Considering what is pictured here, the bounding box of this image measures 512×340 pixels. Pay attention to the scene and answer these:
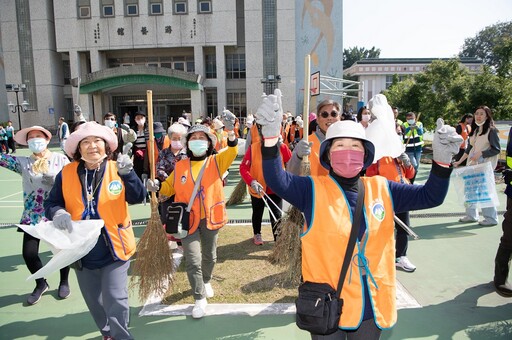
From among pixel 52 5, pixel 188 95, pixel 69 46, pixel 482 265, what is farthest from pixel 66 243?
pixel 52 5

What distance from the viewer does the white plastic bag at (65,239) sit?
8.10 feet

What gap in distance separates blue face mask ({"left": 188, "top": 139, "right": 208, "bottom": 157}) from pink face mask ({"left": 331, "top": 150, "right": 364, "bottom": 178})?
72.6 inches

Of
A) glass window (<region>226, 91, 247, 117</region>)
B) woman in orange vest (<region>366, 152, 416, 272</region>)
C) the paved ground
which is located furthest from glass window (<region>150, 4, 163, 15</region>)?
woman in orange vest (<region>366, 152, 416, 272</region>)

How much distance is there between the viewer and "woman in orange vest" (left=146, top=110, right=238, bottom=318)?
3.58 m

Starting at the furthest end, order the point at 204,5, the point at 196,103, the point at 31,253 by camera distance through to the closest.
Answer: the point at 204,5
the point at 196,103
the point at 31,253

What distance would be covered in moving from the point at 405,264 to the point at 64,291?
3.97m

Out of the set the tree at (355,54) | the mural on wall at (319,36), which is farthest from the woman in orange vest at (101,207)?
the tree at (355,54)

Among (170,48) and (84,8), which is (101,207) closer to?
(170,48)

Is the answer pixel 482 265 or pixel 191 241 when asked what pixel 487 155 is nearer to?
pixel 482 265

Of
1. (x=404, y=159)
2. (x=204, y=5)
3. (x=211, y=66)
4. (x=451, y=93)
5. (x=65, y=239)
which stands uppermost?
(x=204, y=5)

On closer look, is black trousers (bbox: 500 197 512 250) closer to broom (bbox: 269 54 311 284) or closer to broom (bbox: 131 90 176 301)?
broom (bbox: 269 54 311 284)

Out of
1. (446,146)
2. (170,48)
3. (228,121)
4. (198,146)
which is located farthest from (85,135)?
(170,48)

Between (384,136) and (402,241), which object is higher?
(384,136)

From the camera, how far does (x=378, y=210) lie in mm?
2096
